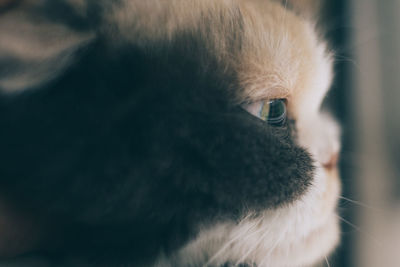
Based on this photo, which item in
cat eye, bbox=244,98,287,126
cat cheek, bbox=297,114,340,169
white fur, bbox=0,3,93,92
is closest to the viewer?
white fur, bbox=0,3,93,92

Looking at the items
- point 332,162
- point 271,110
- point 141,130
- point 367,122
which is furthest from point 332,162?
point 141,130

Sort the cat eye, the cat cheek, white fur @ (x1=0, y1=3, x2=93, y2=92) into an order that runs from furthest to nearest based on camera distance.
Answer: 1. the cat cheek
2. the cat eye
3. white fur @ (x1=0, y1=3, x2=93, y2=92)

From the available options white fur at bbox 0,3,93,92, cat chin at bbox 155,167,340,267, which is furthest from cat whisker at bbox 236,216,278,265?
white fur at bbox 0,3,93,92

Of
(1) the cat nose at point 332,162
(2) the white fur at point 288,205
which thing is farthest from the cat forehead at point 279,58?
(1) the cat nose at point 332,162

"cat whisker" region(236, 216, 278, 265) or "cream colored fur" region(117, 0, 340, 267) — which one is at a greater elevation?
"cream colored fur" region(117, 0, 340, 267)

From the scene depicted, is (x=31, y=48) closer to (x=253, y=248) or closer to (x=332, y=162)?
(x=253, y=248)

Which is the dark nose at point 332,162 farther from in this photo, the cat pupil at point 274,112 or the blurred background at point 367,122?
the cat pupil at point 274,112

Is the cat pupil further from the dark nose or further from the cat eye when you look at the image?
the dark nose
